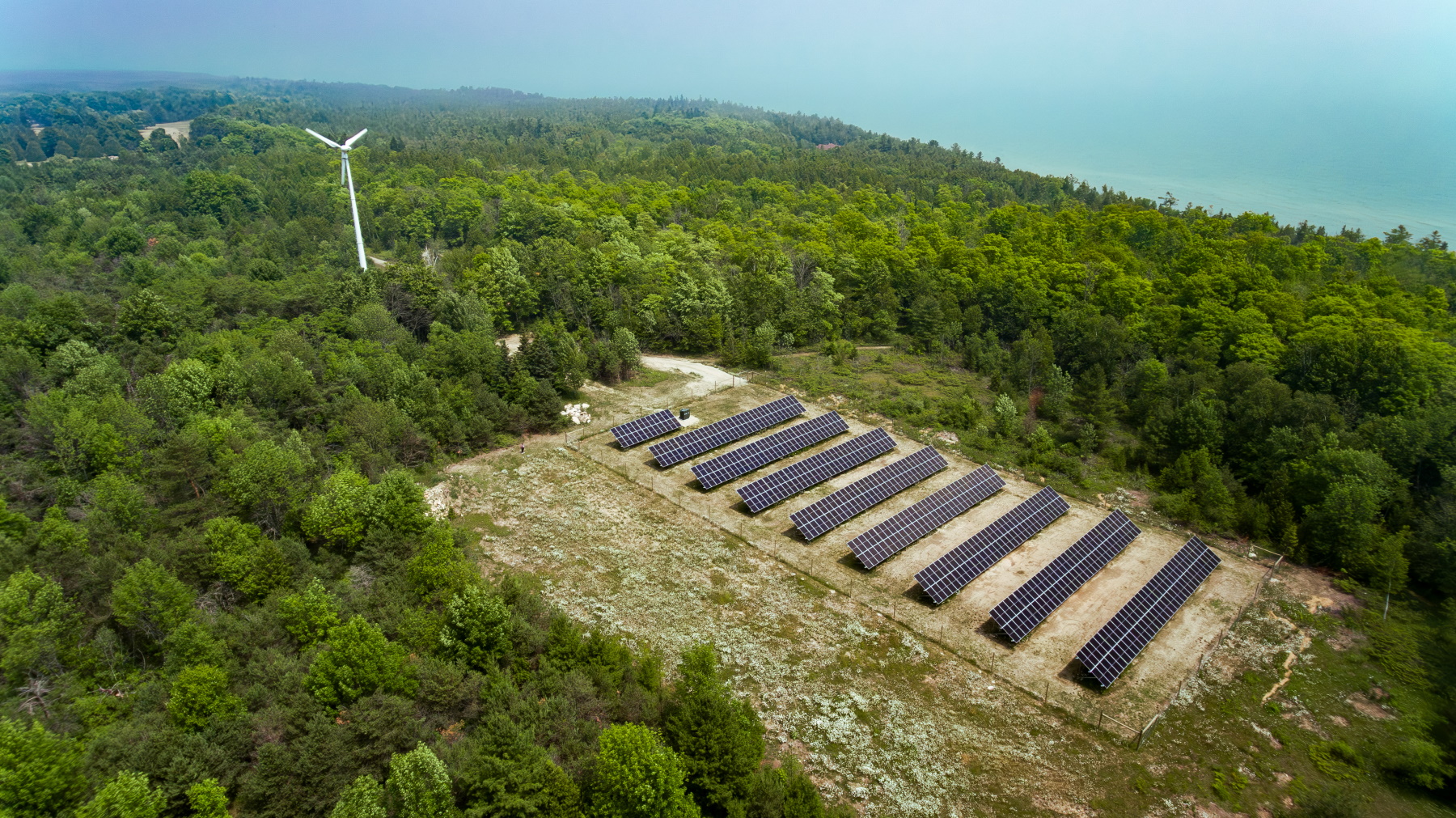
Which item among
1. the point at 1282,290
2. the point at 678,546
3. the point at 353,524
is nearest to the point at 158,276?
the point at 353,524

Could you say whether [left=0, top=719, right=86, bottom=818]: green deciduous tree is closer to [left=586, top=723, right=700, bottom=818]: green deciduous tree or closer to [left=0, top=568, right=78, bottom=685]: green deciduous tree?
[left=0, top=568, right=78, bottom=685]: green deciduous tree

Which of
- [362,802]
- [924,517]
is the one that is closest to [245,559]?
[362,802]

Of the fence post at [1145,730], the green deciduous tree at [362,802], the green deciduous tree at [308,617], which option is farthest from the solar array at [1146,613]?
the green deciduous tree at [308,617]

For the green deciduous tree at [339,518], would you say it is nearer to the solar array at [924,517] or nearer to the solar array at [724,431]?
the solar array at [724,431]

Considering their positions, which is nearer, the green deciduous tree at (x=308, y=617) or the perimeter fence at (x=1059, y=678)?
the green deciduous tree at (x=308, y=617)

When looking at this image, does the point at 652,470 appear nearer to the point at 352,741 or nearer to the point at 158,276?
the point at 352,741

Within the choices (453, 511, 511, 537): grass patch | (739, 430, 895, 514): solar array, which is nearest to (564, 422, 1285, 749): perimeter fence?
(739, 430, 895, 514): solar array
